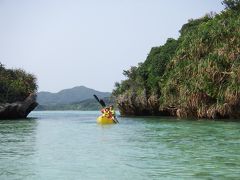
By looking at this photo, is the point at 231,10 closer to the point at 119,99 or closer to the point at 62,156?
the point at 119,99

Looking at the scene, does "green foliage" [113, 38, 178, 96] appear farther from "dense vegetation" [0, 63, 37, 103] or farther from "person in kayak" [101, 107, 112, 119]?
"person in kayak" [101, 107, 112, 119]

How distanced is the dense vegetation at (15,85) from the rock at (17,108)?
1315 mm

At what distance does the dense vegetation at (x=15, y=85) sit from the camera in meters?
72.8

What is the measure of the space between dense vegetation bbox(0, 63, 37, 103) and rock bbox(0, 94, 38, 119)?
1315mm

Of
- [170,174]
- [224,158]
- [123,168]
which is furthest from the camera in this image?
[224,158]

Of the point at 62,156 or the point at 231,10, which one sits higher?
the point at 231,10

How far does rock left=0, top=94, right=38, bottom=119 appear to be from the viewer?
69688 millimetres

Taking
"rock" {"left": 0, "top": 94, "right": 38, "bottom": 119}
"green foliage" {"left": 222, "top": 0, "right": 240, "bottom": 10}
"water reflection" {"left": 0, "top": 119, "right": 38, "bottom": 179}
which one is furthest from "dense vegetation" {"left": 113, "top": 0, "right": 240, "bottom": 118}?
"water reflection" {"left": 0, "top": 119, "right": 38, "bottom": 179}

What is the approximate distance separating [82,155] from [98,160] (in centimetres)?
180

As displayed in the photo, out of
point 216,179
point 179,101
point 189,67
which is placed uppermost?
point 189,67

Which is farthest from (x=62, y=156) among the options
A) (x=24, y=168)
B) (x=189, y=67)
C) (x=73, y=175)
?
(x=189, y=67)

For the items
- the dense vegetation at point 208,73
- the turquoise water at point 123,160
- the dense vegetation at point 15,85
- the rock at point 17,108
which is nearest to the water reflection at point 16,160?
the turquoise water at point 123,160

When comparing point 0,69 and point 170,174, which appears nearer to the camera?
point 170,174

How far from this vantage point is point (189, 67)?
53312mm
